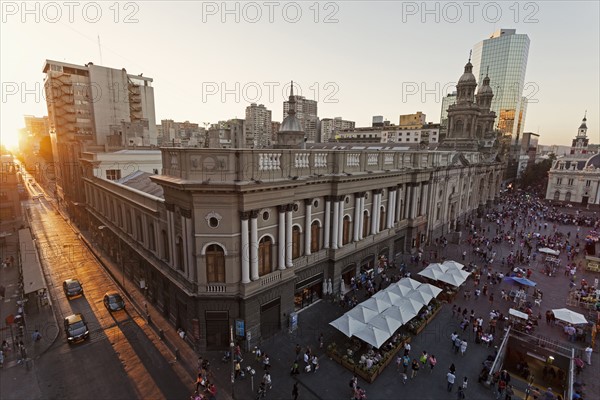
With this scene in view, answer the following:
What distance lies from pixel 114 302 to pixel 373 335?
22318mm

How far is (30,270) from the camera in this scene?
29.9 m

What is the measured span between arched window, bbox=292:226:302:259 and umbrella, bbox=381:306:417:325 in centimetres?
794

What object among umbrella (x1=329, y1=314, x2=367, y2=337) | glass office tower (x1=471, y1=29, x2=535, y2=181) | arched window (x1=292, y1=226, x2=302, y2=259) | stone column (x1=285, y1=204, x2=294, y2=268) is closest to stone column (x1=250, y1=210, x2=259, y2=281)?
stone column (x1=285, y1=204, x2=294, y2=268)

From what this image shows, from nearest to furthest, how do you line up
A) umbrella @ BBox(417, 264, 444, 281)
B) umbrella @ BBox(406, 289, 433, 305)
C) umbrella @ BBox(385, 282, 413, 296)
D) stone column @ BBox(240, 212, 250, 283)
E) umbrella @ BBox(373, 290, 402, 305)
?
1. stone column @ BBox(240, 212, 250, 283)
2. umbrella @ BBox(373, 290, 402, 305)
3. umbrella @ BBox(406, 289, 433, 305)
4. umbrella @ BBox(385, 282, 413, 296)
5. umbrella @ BBox(417, 264, 444, 281)

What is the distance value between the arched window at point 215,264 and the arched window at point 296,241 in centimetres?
625

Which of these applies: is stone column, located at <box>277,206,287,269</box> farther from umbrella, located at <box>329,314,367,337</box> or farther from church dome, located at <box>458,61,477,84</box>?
church dome, located at <box>458,61,477,84</box>

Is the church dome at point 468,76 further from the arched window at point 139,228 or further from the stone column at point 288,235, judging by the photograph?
the arched window at point 139,228

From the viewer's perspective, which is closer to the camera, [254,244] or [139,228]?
[254,244]

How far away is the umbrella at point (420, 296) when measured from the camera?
82.5 feet

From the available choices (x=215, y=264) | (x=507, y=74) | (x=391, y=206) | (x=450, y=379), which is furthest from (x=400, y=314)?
(x=507, y=74)

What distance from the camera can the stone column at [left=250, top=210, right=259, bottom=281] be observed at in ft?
67.2

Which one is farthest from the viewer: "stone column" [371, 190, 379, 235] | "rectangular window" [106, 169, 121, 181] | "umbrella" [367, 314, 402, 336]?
"rectangular window" [106, 169, 121, 181]

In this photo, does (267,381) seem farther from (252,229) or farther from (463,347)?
(463,347)

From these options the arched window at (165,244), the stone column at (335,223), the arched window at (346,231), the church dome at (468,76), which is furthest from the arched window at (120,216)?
the church dome at (468,76)
